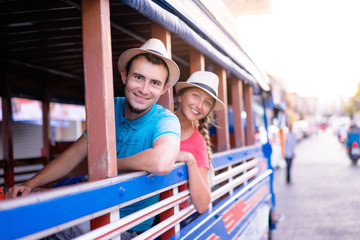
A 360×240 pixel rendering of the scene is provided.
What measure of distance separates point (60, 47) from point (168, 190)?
2.69 metres

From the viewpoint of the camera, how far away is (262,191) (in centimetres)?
491

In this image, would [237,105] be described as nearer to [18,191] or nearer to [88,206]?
[18,191]

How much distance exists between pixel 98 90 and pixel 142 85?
485 millimetres

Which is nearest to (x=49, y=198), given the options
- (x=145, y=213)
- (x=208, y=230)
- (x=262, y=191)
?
(x=145, y=213)

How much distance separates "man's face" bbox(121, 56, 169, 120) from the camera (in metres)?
2.23

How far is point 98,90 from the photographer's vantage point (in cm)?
178

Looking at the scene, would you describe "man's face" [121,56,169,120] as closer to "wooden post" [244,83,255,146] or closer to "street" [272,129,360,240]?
"wooden post" [244,83,255,146]

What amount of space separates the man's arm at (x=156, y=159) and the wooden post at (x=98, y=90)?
16cm

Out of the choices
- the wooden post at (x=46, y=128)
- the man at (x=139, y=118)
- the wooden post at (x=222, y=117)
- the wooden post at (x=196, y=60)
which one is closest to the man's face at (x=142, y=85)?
the man at (x=139, y=118)

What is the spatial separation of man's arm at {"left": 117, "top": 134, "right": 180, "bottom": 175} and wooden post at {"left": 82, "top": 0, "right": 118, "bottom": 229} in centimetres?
16

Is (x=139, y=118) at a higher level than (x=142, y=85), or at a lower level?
lower

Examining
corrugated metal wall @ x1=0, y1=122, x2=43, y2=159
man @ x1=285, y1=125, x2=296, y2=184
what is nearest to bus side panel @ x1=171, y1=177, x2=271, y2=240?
man @ x1=285, y1=125, x2=296, y2=184

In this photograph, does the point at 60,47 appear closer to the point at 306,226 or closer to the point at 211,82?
the point at 211,82

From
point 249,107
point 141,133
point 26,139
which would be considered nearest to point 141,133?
point 141,133
